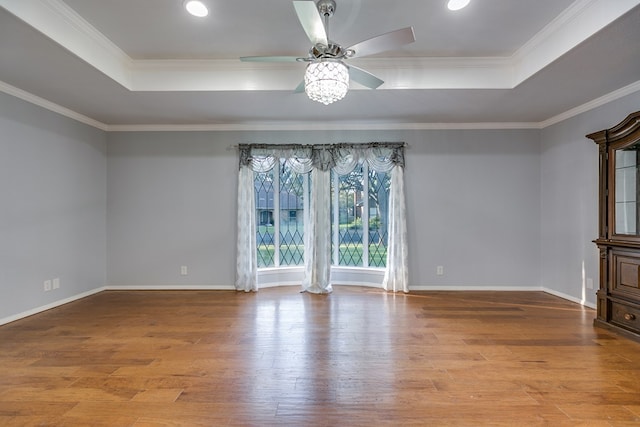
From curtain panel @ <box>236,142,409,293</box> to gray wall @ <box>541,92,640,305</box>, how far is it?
2033 millimetres

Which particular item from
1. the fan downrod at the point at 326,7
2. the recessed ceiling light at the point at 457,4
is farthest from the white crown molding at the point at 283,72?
the fan downrod at the point at 326,7

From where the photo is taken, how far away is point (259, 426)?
1799 mm

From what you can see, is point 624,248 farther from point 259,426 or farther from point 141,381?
point 141,381

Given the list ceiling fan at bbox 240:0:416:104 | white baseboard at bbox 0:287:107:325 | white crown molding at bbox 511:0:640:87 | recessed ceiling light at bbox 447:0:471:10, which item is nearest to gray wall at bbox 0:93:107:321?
white baseboard at bbox 0:287:107:325

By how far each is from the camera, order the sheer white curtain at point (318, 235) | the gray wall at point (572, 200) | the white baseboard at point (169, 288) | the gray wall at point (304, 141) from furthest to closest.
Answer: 1. the white baseboard at point (169, 288)
2. the sheer white curtain at point (318, 235)
3. the gray wall at point (304, 141)
4. the gray wall at point (572, 200)

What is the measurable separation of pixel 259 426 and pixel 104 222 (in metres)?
4.27

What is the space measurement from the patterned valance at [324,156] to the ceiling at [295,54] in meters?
0.49

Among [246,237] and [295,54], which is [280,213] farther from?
[295,54]

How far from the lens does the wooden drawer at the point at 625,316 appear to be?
9.49 feet

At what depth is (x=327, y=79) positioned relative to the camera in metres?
2.13

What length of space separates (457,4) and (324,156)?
2598 millimetres

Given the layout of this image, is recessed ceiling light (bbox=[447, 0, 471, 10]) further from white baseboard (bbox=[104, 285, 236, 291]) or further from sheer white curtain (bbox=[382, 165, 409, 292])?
white baseboard (bbox=[104, 285, 236, 291])

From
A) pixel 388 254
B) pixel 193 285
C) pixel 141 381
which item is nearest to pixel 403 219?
pixel 388 254

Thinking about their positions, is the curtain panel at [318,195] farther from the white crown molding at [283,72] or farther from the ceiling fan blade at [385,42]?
the ceiling fan blade at [385,42]
